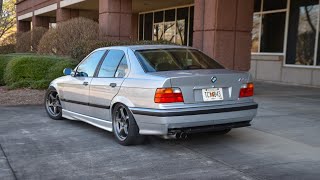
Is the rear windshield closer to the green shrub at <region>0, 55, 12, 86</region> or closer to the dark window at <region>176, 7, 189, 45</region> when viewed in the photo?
the green shrub at <region>0, 55, 12, 86</region>

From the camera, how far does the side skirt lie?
22.3 ft

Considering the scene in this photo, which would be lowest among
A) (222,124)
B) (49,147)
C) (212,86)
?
(49,147)

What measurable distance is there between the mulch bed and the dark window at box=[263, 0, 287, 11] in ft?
30.0

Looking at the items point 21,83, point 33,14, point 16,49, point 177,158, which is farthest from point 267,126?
point 33,14

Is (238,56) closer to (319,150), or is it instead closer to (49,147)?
(319,150)

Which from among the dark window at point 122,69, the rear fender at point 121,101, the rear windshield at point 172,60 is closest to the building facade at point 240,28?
the rear windshield at point 172,60

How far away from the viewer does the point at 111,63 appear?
7.02 m

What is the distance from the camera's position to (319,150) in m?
6.06

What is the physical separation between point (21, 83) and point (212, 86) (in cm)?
814

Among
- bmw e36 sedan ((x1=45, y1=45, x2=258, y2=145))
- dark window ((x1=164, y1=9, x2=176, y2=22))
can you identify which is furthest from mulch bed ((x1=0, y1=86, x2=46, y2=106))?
dark window ((x1=164, y1=9, x2=176, y2=22))

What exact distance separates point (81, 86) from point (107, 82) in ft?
2.85

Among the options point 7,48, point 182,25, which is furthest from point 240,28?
point 7,48

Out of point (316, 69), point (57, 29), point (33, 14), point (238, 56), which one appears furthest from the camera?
point (33, 14)

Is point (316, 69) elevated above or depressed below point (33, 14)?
below
